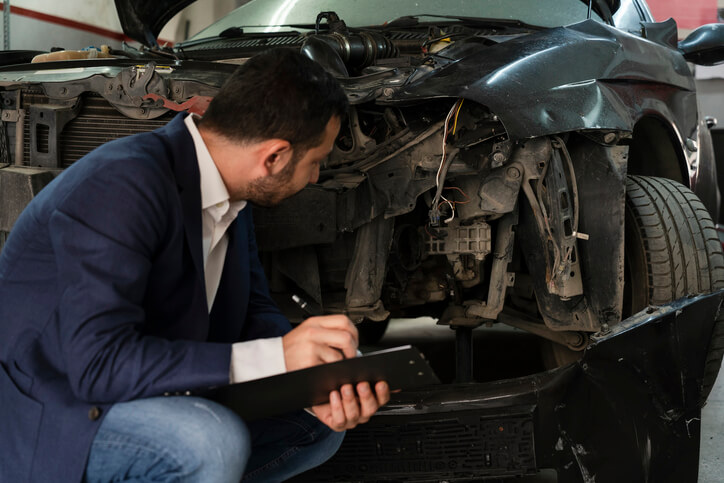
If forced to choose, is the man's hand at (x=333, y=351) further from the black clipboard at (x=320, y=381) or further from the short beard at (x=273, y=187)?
the short beard at (x=273, y=187)

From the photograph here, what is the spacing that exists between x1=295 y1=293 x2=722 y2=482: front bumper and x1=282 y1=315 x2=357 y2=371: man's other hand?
2.66 feet

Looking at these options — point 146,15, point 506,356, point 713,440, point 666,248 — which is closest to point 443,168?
point 666,248

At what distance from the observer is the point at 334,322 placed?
1.35 m

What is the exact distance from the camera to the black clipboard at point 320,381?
1.33m

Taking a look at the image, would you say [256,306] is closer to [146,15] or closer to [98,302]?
[98,302]

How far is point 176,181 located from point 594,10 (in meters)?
2.28

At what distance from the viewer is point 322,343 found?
135cm

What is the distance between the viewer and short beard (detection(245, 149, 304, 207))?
1.50m

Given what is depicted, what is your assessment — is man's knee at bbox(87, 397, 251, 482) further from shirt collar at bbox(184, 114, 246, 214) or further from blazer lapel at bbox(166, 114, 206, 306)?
shirt collar at bbox(184, 114, 246, 214)

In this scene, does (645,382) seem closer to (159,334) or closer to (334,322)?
(334,322)

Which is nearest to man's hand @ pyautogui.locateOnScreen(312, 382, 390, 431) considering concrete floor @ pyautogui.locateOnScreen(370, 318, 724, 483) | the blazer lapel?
the blazer lapel

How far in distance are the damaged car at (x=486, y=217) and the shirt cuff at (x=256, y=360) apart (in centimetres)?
81

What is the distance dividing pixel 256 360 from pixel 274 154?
39 cm

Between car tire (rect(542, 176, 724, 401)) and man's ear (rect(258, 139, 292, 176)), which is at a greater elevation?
man's ear (rect(258, 139, 292, 176))
